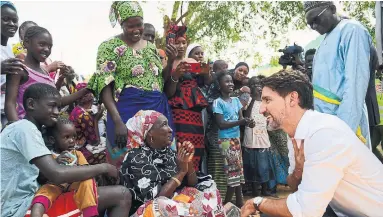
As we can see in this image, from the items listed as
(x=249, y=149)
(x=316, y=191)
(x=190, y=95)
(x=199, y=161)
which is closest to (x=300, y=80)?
(x=316, y=191)

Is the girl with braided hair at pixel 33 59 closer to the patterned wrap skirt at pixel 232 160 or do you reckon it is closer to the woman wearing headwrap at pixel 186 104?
the woman wearing headwrap at pixel 186 104

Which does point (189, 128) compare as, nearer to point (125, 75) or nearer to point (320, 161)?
point (125, 75)

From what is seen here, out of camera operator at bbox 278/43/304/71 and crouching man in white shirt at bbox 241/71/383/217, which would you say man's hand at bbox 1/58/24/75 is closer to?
crouching man in white shirt at bbox 241/71/383/217

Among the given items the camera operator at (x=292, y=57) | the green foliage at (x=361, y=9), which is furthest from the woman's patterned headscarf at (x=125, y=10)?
the green foliage at (x=361, y=9)

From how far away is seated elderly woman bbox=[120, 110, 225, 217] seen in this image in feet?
9.47

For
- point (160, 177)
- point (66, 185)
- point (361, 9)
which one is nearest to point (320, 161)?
point (160, 177)

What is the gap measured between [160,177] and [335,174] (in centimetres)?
141

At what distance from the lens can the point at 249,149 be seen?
5941 millimetres

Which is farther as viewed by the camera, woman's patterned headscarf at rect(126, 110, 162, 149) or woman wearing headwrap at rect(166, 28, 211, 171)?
woman wearing headwrap at rect(166, 28, 211, 171)

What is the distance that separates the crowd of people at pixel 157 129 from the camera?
2002 mm

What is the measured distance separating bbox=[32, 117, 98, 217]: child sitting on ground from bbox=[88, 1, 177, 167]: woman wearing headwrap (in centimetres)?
56

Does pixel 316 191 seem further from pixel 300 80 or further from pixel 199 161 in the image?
pixel 199 161

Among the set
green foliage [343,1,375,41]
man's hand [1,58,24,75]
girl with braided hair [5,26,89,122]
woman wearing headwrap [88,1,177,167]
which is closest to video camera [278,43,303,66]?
woman wearing headwrap [88,1,177,167]

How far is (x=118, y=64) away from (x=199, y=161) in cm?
147
